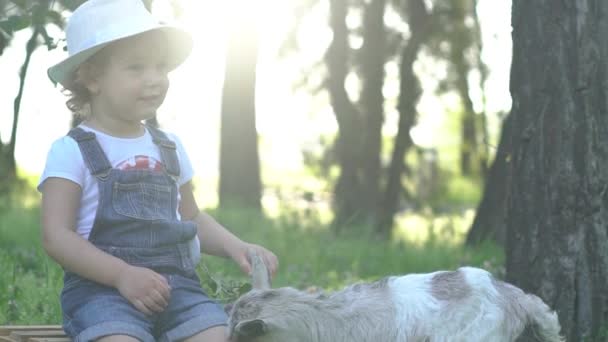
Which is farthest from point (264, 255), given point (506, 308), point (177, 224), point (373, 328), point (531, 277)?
point (531, 277)

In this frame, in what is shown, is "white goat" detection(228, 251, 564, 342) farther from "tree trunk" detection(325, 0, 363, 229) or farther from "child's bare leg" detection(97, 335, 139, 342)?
"tree trunk" detection(325, 0, 363, 229)

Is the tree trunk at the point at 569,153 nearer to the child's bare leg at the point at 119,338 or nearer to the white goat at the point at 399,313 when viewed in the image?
the white goat at the point at 399,313

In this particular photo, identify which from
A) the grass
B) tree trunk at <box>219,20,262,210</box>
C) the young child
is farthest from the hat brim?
tree trunk at <box>219,20,262,210</box>

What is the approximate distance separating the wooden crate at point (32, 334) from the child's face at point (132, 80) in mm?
828

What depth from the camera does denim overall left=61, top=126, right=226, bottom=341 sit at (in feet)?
11.3

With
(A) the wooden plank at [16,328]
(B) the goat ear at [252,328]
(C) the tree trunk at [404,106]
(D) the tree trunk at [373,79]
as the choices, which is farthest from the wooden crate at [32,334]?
(D) the tree trunk at [373,79]

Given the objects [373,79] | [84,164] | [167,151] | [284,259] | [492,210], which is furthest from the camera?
[373,79]

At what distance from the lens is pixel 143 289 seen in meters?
3.31

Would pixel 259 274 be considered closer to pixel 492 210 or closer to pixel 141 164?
pixel 141 164

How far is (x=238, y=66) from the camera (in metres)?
12.4

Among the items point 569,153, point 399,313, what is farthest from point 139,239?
point 569,153

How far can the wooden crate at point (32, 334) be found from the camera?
3.52m

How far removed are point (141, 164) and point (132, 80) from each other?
12.5 inches

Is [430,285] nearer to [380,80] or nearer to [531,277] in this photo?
[531,277]
